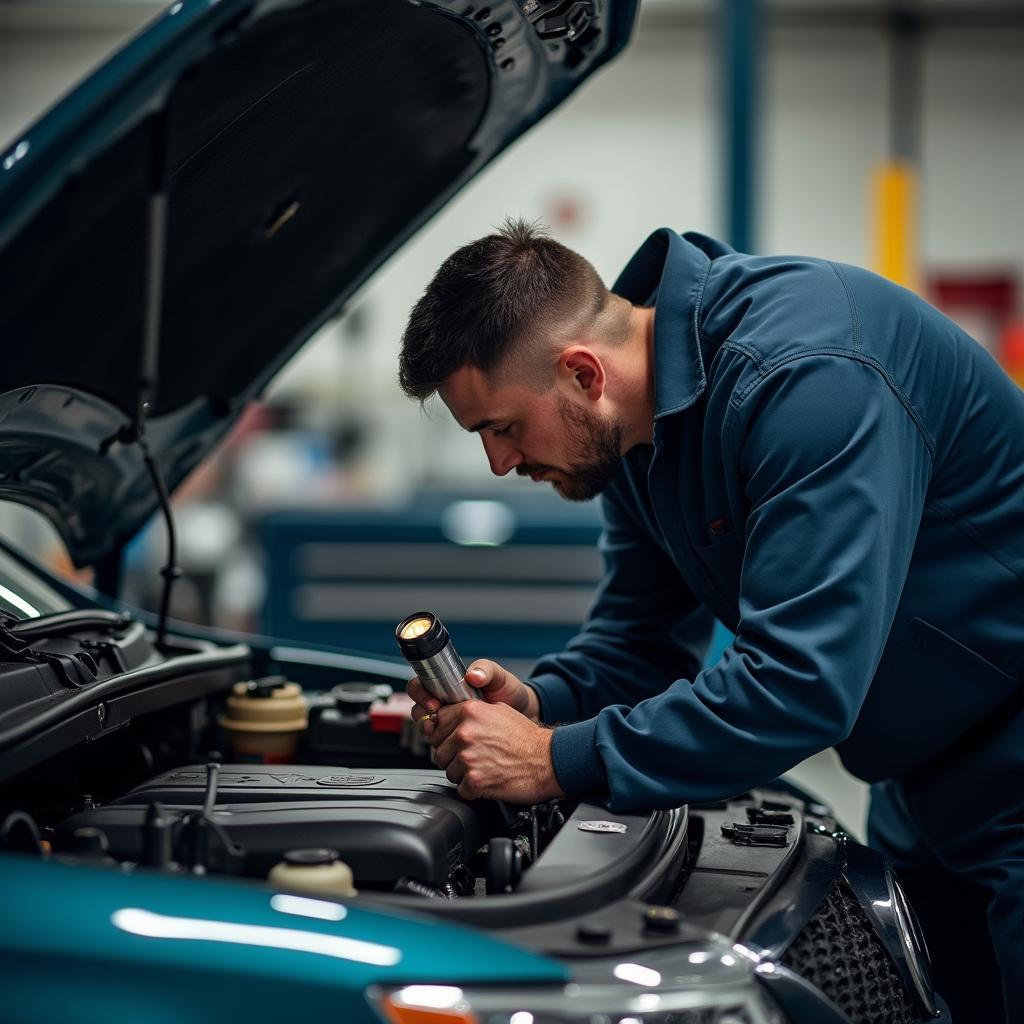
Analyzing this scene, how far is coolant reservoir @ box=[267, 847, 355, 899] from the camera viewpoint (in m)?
1.13

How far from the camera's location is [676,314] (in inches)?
62.2

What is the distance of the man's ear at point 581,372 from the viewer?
157 centimetres

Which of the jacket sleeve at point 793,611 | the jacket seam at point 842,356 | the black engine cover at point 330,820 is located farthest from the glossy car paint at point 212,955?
the jacket seam at point 842,356

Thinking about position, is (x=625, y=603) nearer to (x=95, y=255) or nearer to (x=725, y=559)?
(x=725, y=559)

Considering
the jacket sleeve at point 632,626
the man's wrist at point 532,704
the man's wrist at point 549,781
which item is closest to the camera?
the man's wrist at point 549,781

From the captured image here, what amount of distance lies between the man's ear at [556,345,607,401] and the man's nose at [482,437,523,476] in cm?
10

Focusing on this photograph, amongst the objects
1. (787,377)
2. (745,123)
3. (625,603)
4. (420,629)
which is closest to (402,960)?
(420,629)

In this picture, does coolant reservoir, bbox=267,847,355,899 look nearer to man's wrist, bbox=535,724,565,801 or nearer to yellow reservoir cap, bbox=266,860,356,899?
yellow reservoir cap, bbox=266,860,356,899

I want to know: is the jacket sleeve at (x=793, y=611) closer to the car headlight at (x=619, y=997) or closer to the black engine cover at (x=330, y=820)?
the black engine cover at (x=330, y=820)

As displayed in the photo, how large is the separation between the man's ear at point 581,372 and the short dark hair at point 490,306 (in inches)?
1.5

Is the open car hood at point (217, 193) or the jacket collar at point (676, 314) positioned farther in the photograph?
the jacket collar at point (676, 314)

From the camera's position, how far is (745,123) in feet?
14.1

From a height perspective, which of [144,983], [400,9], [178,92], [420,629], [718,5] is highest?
[718,5]

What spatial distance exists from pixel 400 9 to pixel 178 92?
0.33m
